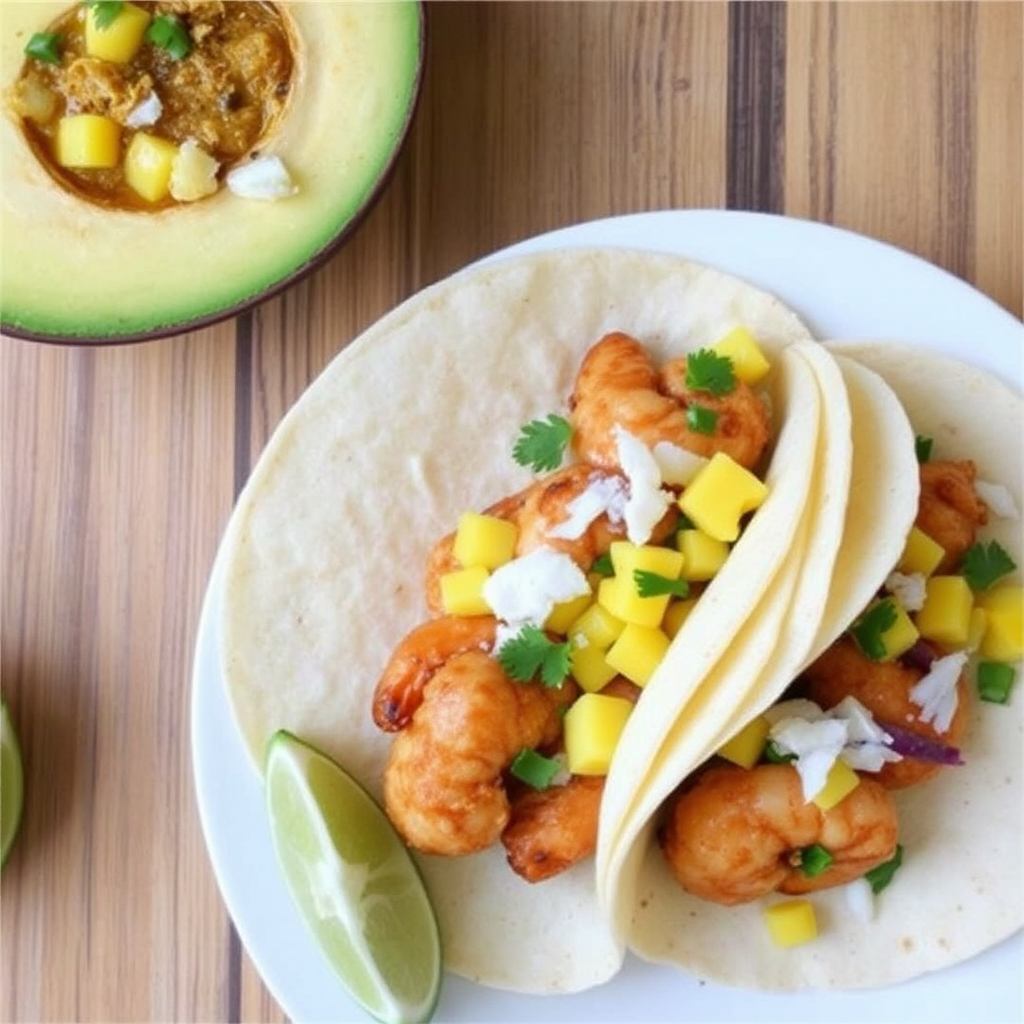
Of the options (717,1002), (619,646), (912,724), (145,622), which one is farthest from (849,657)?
(145,622)

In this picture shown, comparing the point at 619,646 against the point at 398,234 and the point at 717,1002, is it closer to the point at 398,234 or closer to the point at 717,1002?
the point at 717,1002

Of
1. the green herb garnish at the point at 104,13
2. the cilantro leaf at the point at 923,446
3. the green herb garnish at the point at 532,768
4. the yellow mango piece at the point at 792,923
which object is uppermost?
the green herb garnish at the point at 104,13

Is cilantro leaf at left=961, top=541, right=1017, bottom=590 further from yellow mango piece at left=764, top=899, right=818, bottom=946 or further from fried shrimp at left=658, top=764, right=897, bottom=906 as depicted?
yellow mango piece at left=764, top=899, right=818, bottom=946

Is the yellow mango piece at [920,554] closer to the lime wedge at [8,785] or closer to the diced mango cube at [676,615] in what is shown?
the diced mango cube at [676,615]

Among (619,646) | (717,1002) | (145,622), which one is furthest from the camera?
(145,622)

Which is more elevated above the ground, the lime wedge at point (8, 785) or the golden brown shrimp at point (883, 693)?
the golden brown shrimp at point (883, 693)

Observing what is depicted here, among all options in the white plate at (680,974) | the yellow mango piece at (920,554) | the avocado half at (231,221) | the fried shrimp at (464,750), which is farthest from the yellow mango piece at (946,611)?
the avocado half at (231,221)

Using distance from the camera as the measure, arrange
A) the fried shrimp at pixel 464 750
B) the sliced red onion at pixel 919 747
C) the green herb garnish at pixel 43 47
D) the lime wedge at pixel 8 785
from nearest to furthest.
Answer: the fried shrimp at pixel 464 750 < the sliced red onion at pixel 919 747 < the green herb garnish at pixel 43 47 < the lime wedge at pixel 8 785
